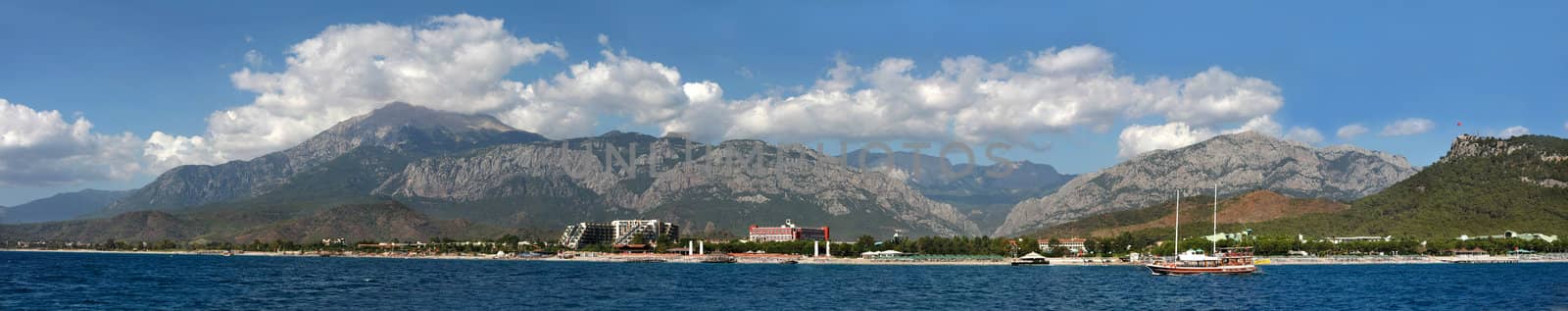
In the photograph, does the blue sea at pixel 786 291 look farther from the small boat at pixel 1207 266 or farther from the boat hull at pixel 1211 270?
the small boat at pixel 1207 266

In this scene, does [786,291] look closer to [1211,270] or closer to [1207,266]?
[1211,270]

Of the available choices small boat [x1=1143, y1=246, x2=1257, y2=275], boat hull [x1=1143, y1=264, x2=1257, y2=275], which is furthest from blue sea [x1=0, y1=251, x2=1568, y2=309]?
small boat [x1=1143, y1=246, x2=1257, y2=275]

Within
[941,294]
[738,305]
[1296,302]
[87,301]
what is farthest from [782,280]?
[87,301]

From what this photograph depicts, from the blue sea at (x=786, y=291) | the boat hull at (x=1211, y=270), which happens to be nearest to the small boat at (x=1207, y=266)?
the boat hull at (x=1211, y=270)

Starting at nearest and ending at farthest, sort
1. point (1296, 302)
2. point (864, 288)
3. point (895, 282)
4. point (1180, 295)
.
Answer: point (1296, 302)
point (1180, 295)
point (864, 288)
point (895, 282)

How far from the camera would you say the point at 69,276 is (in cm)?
15988

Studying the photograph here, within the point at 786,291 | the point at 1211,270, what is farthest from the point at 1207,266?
the point at 786,291

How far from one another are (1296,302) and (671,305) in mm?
61633

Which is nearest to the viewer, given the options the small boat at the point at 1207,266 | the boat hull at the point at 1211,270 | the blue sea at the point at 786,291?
the blue sea at the point at 786,291

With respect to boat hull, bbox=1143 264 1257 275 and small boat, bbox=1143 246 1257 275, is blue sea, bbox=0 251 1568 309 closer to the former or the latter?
boat hull, bbox=1143 264 1257 275

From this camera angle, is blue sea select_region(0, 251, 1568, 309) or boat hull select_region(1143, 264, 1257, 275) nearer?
blue sea select_region(0, 251, 1568, 309)

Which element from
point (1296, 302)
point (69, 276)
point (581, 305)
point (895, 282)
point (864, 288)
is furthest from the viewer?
point (69, 276)

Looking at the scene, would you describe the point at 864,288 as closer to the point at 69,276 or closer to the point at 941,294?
the point at 941,294

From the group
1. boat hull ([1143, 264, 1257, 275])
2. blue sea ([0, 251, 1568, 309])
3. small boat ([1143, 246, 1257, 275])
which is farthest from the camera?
small boat ([1143, 246, 1257, 275])
